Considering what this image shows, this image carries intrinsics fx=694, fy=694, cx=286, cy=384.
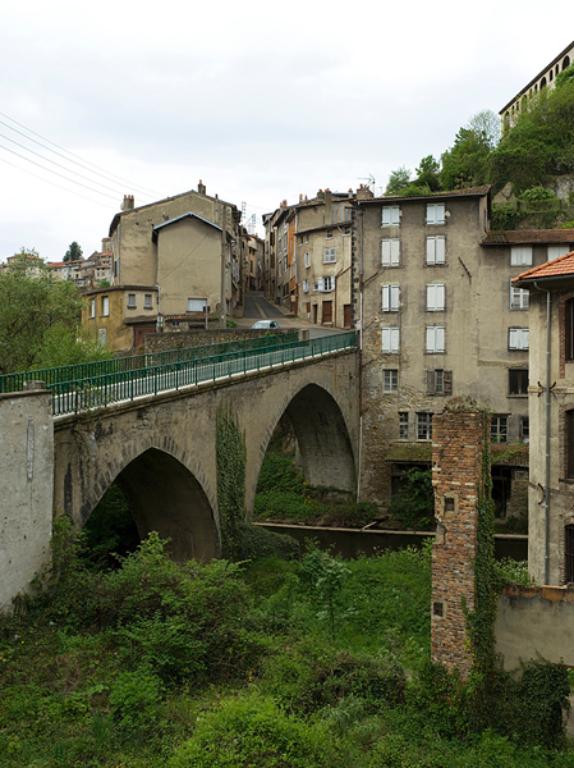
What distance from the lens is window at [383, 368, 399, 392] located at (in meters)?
36.4

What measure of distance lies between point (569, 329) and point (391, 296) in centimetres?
1730

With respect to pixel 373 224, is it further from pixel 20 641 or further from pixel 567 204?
pixel 20 641

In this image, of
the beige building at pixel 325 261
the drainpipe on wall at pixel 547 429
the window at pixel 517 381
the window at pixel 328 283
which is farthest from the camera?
the window at pixel 328 283

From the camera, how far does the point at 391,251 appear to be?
3594 cm

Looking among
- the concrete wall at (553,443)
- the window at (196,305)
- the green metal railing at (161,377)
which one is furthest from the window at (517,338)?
the window at (196,305)

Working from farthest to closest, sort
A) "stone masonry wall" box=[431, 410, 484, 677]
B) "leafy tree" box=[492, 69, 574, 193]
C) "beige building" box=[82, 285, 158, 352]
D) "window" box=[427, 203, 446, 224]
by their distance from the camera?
1. "leafy tree" box=[492, 69, 574, 193]
2. "beige building" box=[82, 285, 158, 352]
3. "window" box=[427, 203, 446, 224]
4. "stone masonry wall" box=[431, 410, 484, 677]

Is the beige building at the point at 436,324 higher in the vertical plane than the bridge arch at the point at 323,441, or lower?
higher

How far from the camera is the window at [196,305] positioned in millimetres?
47969

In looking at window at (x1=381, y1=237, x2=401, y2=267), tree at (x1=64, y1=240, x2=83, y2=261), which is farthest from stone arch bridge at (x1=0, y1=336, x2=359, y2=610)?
tree at (x1=64, y1=240, x2=83, y2=261)

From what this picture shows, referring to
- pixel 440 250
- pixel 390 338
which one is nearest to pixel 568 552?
pixel 390 338

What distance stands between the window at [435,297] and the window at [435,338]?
0.92 metres

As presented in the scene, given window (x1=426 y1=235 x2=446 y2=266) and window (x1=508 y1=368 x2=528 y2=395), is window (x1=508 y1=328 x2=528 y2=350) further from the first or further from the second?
window (x1=426 y1=235 x2=446 y2=266)

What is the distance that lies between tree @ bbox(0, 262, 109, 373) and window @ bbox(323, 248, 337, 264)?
83.3 ft

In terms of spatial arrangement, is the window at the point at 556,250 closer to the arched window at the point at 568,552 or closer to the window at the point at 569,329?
the window at the point at 569,329
